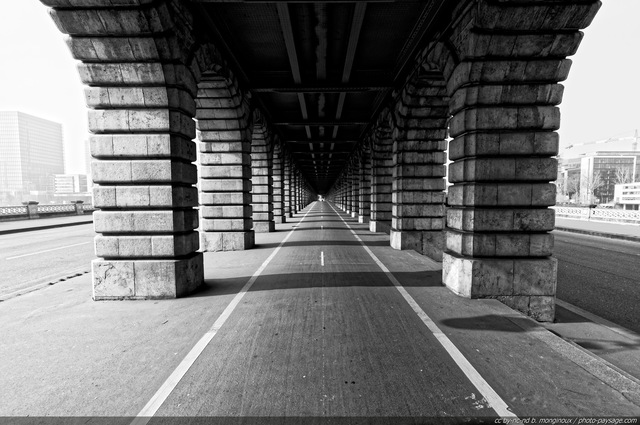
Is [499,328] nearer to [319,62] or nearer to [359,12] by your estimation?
[359,12]

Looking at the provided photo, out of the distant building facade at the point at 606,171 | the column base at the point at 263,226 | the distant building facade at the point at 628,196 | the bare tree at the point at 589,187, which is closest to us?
the column base at the point at 263,226

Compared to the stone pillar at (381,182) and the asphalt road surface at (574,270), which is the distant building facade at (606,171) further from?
the stone pillar at (381,182)

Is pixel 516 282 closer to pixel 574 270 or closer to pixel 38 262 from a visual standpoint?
pixel 574 270

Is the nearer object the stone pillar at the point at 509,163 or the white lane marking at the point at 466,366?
the white lane marking at the point at 466,366

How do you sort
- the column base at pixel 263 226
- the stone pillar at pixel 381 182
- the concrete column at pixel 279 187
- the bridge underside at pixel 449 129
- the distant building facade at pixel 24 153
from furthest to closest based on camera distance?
the distant building facade at pixel 24 153, the concrete column at pixel 279 187, the column base at pixel 263 226, the stone pillar at pixel 381 182, the bridge underside at pixel 449 129

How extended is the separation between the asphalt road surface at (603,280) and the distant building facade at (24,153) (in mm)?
180592

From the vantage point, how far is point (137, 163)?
22.0 ft

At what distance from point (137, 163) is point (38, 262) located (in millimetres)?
8249

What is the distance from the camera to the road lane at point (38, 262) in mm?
8328

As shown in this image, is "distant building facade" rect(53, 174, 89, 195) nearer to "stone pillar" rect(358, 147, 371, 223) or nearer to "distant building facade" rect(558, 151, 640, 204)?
"stone pillar" rect(358, 147, 371, 223)

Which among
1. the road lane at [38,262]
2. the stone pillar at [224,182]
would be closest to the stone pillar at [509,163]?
the stone pillar at [224,182]

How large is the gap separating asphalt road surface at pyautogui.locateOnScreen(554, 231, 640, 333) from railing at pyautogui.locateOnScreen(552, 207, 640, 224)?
14.7 metres

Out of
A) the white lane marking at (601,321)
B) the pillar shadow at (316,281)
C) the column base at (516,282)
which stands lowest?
the white lane marking at (601,321)

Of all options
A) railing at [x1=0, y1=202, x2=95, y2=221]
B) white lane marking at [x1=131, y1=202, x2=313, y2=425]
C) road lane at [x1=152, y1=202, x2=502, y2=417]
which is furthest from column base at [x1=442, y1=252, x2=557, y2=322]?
railing at [x1=0, y1=202, x2=95, y2=221]
